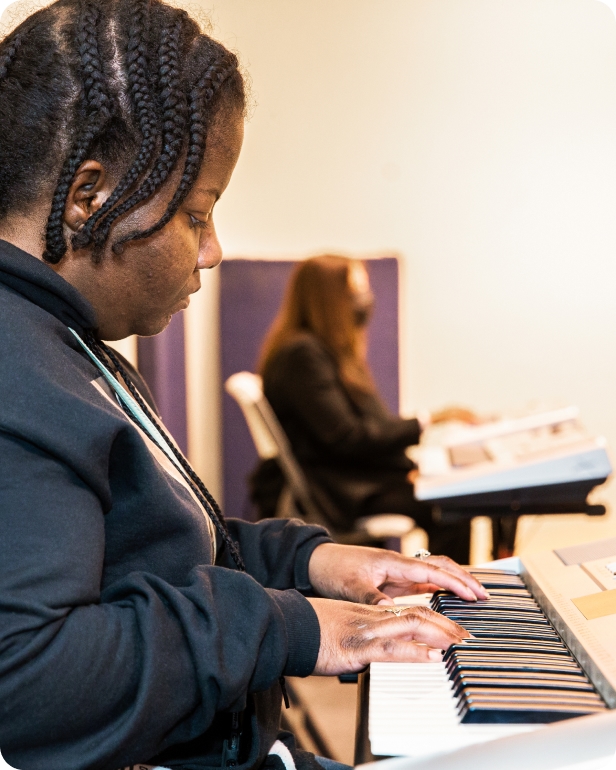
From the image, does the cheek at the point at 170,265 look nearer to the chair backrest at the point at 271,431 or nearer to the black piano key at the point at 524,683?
the black piano key at the point at 524,683

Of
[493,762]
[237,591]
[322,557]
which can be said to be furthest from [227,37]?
[493,762]

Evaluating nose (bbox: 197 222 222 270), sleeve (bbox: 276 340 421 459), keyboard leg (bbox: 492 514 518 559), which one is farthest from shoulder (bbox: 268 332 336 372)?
nose (bbox: 197 222 222 270)

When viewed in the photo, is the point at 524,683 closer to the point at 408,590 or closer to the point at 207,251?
the point at 408,590

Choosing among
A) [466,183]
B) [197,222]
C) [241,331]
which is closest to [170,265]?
[197,222]

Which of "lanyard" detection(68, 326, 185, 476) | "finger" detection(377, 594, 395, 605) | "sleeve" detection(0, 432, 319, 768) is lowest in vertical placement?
"finger" detection(377, 594, 395, 605)

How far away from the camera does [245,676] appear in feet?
2.35

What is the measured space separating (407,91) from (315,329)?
1.47 m

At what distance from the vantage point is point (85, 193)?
0.79 metres

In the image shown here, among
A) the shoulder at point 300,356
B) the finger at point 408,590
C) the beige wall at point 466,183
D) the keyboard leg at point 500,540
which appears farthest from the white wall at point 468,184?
the finger at point 408,590

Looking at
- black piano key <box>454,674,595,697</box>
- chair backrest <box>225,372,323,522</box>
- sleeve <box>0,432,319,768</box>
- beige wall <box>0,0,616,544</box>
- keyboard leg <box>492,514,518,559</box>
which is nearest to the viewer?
sleeve <box>0,432,319,768</box>

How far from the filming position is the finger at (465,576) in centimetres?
97

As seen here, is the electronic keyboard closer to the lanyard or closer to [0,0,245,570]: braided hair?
the lanyard

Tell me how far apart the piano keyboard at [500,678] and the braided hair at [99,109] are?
488mm

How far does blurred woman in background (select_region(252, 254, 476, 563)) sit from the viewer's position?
9.67 feet
